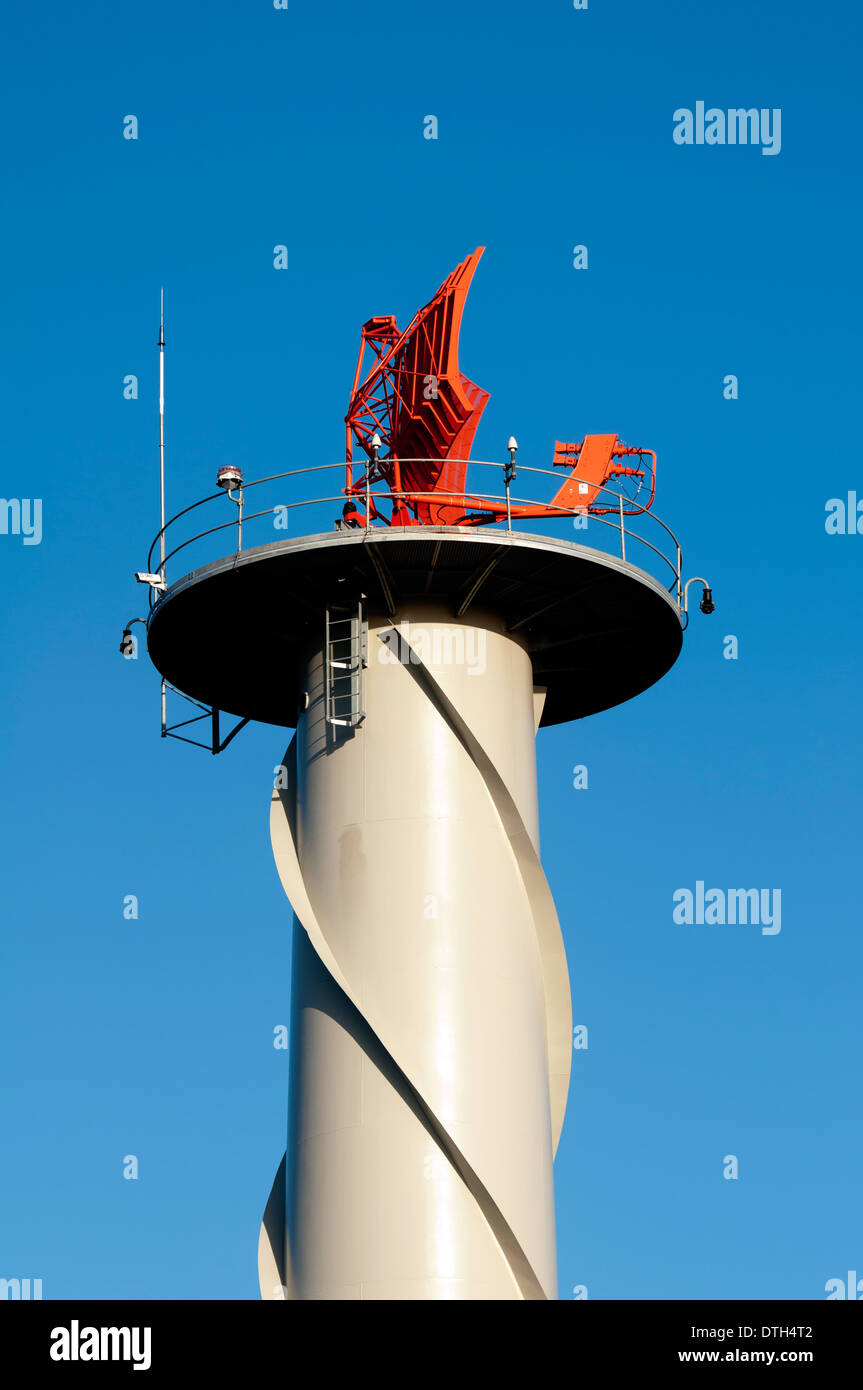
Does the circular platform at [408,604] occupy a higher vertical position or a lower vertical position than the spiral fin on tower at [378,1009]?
higher

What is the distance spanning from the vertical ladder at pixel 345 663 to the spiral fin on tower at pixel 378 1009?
1.77 ft

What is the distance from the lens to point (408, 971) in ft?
107

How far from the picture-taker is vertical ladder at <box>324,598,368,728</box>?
34.1 metres

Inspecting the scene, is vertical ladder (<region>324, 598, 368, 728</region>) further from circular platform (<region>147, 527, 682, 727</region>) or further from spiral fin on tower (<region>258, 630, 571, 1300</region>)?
spiral fin on tower (<region>258, 630, 571, 1300</region>)

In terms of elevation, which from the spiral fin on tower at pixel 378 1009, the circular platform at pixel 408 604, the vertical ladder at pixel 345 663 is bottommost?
the spiral fin on tower at pixel 378 1009

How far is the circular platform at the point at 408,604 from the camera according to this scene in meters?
33.3

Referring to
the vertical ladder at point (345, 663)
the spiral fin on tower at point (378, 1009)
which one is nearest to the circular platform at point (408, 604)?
the vertical ladder at point (345, 663)

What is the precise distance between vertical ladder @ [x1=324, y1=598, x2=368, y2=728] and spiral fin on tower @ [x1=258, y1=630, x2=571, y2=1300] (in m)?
0.54

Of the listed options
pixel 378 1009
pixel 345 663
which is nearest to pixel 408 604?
pixel 345 663

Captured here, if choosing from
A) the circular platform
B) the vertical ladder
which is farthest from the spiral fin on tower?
the circular platform

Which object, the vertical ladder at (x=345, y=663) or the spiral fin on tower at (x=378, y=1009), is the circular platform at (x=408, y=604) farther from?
the spiral fin on tower at (x=378, y=1009)

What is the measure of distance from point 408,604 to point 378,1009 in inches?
257
